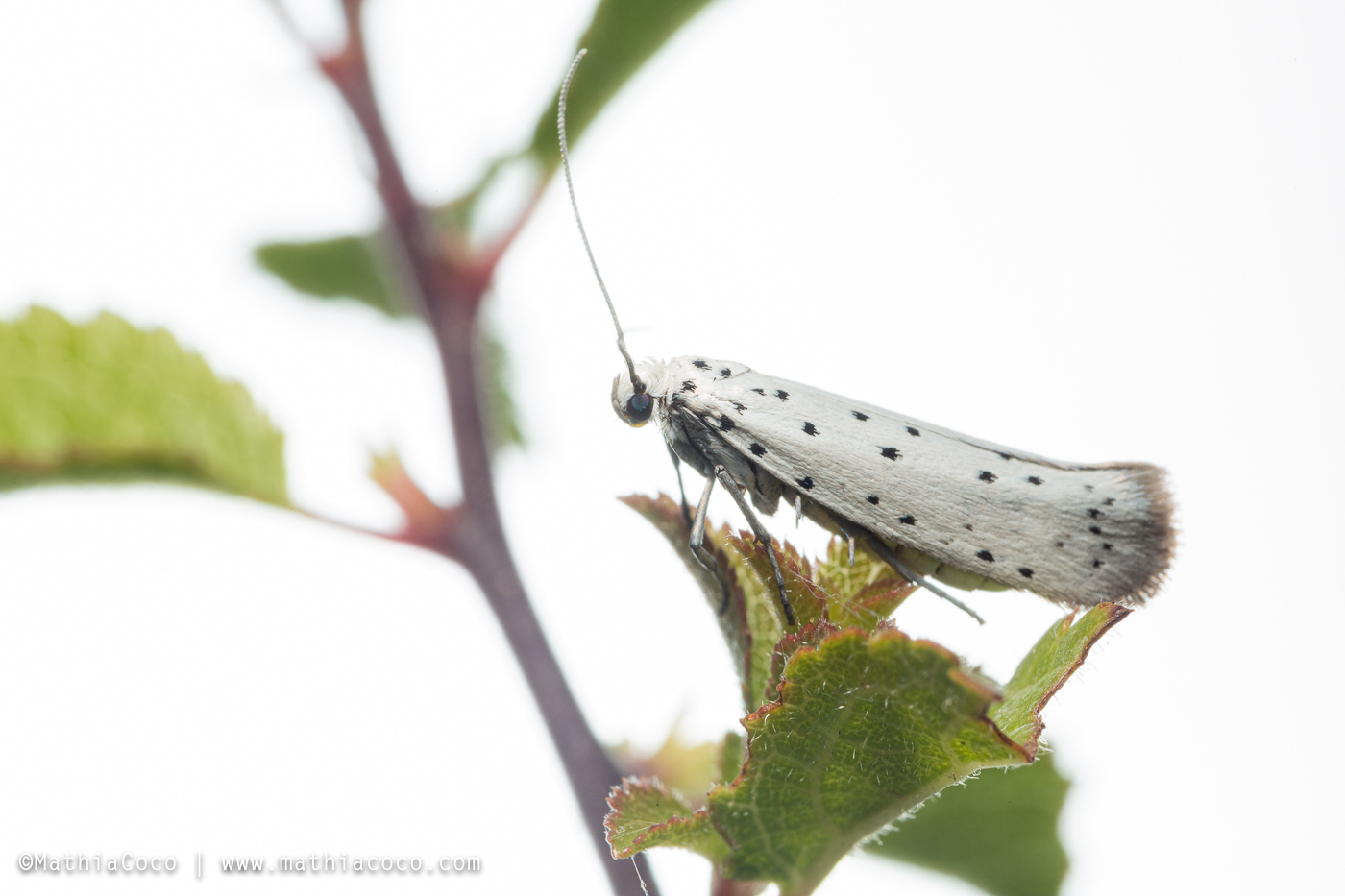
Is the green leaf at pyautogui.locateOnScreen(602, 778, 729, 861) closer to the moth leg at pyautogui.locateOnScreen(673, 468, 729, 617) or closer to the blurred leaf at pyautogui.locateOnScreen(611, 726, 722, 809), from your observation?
the moth leg at pyautogui.locateOnScreen(673, 468, 729, 617)

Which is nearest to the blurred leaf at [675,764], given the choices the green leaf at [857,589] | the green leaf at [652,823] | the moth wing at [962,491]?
the moth wing at [962,491]

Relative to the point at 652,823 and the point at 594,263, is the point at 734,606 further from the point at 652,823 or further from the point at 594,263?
the point at 594,263

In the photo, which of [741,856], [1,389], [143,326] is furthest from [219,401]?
[741,856]

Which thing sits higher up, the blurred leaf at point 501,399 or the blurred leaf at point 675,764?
the blurred leaf at point 501,399

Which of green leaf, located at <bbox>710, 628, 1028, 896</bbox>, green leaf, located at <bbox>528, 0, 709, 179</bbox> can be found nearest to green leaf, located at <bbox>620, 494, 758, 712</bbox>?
green leaf, located at <bbox>710, 628, 1028, 896</bbox>

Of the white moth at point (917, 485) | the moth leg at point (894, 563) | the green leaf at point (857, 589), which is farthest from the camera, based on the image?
the white moth at point (917, 485)

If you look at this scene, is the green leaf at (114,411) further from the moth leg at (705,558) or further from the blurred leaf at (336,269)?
the blurred leaf at (336,269)

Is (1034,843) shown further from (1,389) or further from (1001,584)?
(1,389)
